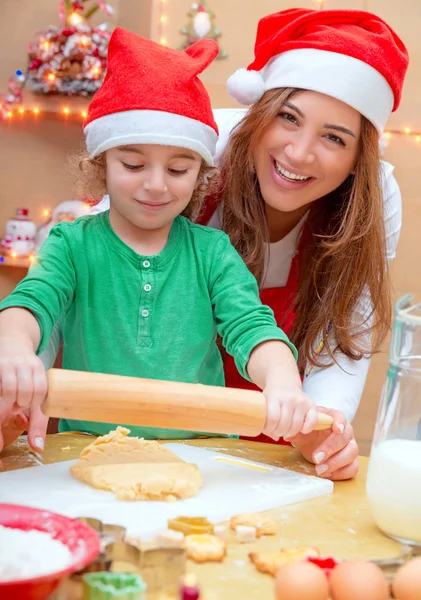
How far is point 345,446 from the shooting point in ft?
3.87

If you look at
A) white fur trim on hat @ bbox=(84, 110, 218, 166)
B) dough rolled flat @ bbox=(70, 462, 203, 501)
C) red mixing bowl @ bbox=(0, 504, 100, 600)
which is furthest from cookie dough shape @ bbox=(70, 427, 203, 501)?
white fur trim on hat @ bbox=(84, 110, 218, 166)

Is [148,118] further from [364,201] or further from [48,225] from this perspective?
[48,225]

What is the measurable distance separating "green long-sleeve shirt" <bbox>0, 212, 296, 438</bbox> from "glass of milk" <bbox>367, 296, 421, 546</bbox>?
1.58 feet

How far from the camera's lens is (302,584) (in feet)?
2.03

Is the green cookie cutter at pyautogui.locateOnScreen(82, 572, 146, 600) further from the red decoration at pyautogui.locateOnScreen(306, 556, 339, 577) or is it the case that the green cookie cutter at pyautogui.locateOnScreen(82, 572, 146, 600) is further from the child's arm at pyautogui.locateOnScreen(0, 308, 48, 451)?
the child's arm at pyautogui.locateOnScreen(0, 308, 48, 451)

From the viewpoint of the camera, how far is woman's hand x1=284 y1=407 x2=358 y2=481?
1149mm

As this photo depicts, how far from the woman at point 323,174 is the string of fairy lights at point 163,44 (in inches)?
50.8

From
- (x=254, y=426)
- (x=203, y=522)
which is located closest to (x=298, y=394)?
(x=254, y=426)

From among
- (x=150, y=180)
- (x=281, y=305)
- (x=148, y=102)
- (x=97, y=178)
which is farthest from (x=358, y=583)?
(x=281, y=305)

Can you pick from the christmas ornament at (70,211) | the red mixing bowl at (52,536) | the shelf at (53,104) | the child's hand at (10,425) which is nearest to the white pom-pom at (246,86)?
the child's hand at (10,425)

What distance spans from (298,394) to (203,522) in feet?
0.99

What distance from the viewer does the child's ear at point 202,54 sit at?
1411 mm

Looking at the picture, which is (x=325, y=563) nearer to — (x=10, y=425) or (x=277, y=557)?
(x=277, y=557)

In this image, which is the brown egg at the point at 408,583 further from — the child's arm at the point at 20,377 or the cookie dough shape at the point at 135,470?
the child's arm at the point at 20,377
